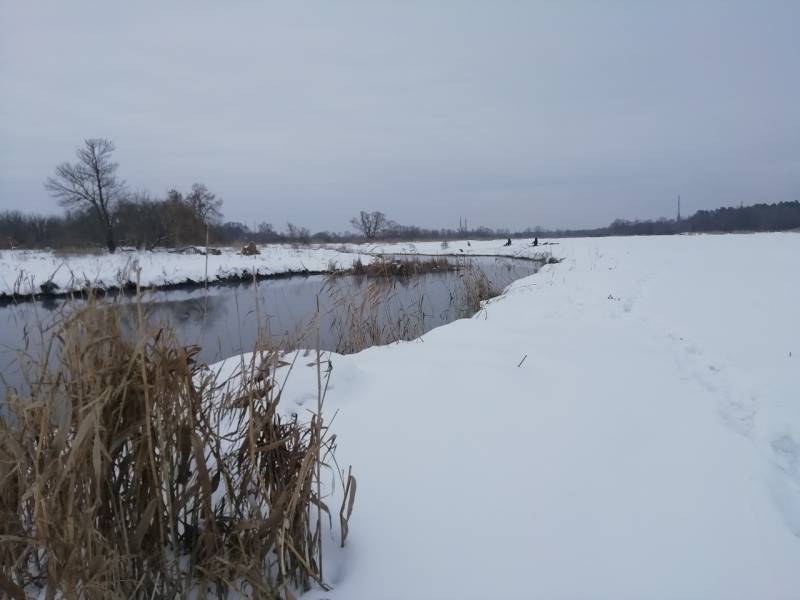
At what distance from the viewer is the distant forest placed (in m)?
2.92

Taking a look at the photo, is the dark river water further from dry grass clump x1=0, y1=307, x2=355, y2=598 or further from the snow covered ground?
the snow covered ground

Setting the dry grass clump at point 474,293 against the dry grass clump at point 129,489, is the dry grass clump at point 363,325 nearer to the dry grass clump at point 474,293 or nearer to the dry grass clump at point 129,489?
the dry grass clump at point 474,293

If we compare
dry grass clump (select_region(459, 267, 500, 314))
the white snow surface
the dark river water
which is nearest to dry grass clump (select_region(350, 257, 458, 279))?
the dark river water

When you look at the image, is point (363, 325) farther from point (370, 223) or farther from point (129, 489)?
point (370, 223)

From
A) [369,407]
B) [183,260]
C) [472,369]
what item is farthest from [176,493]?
[183,260]

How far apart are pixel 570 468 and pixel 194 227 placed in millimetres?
2732

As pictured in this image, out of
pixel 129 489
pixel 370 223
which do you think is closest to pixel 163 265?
pixel 129 489

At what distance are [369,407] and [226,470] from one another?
121cm

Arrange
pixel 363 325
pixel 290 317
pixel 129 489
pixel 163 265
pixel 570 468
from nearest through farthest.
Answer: pixel 129 489, pixel 570 468, pixel 290 317, pixel 363 325, pixel 163 265

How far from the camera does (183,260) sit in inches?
713

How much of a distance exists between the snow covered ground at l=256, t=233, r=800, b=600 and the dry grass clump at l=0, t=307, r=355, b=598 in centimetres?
31

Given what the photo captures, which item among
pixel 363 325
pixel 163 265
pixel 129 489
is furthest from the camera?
pixel 163 265

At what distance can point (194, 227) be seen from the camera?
2.82 metres

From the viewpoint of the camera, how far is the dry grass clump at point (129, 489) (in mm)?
943
